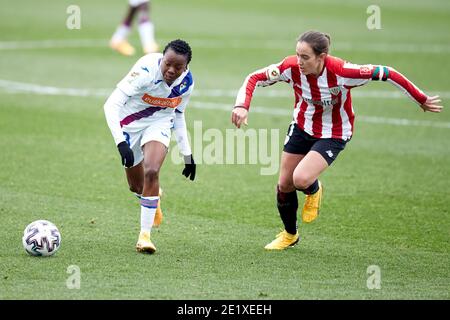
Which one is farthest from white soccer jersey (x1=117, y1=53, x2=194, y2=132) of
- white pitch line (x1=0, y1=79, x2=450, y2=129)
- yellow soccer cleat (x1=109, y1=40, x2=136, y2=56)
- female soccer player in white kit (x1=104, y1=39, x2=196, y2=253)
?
yellow soccer cleat (x1=109, y1=40, x2=136, y2=56)

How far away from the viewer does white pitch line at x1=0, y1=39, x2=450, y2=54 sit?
23.2 meters

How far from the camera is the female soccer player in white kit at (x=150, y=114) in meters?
9.02

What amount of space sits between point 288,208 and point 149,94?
74.7 inches

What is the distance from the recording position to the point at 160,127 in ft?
31.2

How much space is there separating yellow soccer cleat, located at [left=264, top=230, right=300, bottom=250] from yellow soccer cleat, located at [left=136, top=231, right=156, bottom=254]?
50.9 inches

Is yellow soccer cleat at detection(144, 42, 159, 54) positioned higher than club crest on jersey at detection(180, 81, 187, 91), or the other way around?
yellow soccer cleat at detection(144, 42, 159, 54)

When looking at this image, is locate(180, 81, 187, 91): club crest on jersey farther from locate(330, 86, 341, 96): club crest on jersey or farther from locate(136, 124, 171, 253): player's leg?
locate(330, 86, 341, 96): club crest on jersey

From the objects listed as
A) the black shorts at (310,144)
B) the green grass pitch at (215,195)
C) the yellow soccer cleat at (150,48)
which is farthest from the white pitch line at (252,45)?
the black shorts at (310,144)

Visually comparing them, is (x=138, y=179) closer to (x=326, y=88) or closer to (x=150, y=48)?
(x=326, y=88)

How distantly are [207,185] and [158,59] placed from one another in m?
3.51

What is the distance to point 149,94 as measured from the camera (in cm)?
941

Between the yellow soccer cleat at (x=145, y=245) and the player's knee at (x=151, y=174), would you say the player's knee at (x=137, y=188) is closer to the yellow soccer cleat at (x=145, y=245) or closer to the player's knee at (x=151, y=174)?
the player's knee at (x=151, y=174)

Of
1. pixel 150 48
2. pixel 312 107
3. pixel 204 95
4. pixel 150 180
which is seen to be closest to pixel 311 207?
pixel 312 107

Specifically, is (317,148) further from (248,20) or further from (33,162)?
(248,20)
